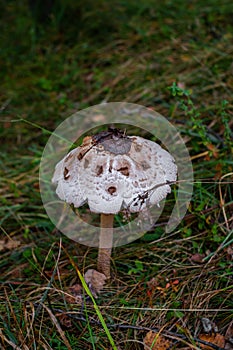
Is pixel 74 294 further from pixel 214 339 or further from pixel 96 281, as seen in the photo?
pixel 214 339

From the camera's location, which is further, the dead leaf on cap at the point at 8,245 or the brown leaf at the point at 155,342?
the dead leaf on cap at the point at 8,245

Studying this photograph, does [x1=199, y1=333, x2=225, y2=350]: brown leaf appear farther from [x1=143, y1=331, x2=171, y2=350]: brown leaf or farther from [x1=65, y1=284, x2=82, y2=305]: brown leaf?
[x1=65, y1=284, x2=82, y2=305]: brown leaf

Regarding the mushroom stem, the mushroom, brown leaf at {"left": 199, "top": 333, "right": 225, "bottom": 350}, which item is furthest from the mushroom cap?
brown leaf at {"left": 199, "top": 333, "right": 225, "bottom": 350}

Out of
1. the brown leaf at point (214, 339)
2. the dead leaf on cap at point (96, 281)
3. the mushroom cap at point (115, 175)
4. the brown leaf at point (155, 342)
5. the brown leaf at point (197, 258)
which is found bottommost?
the dead leaf on cap at point (96, 281)

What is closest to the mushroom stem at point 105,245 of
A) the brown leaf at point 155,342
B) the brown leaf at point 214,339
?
the brown leaf at point 155,342

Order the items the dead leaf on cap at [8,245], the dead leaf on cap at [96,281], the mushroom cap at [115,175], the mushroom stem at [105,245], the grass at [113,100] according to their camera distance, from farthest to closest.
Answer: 1. the dead leaf on cap at [8,245]
2. the dead leaf on cap at [96,281]
3. the mushroom stem at [105,245]
4. the grass at [113,100]
5. the mushroom cap at [115,175]

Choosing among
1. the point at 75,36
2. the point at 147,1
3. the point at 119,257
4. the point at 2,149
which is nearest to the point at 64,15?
the point at 75,36

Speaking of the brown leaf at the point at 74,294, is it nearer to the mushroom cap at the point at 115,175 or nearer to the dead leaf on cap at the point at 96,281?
the dead leaf on cap at the point at 96,281

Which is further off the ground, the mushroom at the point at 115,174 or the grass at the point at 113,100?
the mushroom at the point at 115,174
